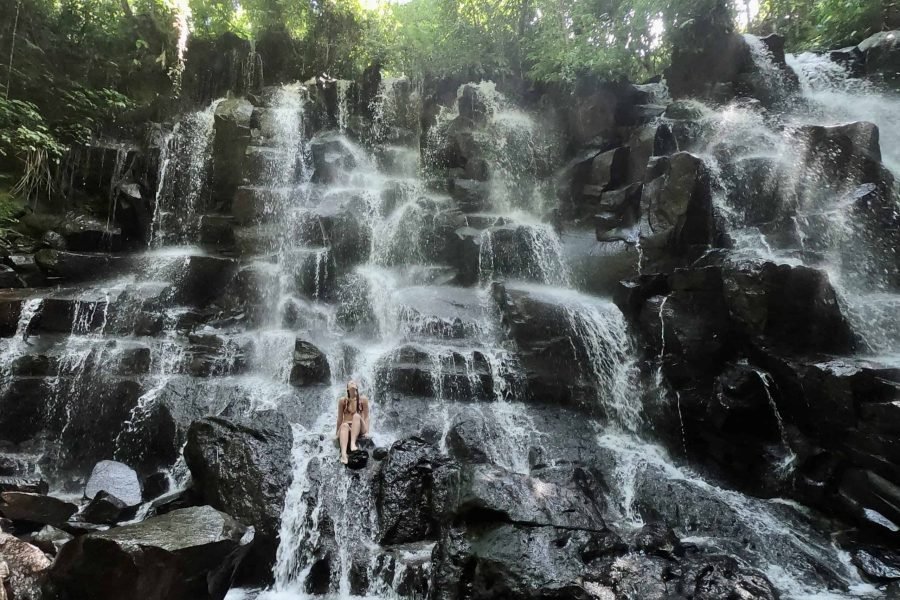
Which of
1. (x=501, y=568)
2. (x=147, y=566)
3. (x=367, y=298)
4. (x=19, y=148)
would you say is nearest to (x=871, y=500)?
(x=501, y=568)

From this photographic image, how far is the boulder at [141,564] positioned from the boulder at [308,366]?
4.51 meters

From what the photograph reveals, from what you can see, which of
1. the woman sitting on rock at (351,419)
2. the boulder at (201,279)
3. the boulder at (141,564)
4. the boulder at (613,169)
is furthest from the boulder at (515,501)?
the boulder at (613,169)

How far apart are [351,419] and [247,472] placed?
1.65 metres

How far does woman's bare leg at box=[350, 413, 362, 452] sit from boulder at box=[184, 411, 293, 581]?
88 cm

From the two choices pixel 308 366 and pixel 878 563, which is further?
pixel 308 366

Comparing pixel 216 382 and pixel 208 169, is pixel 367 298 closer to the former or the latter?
pixel 216 382

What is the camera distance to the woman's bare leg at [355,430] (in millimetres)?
7387

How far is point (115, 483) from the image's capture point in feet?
23.8

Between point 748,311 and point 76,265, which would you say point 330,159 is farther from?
point 748,311

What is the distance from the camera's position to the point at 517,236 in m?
13.4

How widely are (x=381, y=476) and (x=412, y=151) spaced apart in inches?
525

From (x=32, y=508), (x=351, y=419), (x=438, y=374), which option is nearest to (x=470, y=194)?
(x=438, y=374)

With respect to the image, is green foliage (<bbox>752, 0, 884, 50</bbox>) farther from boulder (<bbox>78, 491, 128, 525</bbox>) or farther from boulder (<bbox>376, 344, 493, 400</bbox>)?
boulder (<bbox>78, 491, 128, 525</bbox>)

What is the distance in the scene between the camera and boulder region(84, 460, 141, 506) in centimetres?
699
